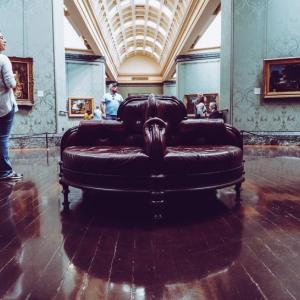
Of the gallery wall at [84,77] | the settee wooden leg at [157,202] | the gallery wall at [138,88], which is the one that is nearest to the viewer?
the settee wooden leg at [157,202]

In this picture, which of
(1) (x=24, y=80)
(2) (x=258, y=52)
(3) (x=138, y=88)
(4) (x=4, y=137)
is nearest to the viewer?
(4) (x=4, y=137)

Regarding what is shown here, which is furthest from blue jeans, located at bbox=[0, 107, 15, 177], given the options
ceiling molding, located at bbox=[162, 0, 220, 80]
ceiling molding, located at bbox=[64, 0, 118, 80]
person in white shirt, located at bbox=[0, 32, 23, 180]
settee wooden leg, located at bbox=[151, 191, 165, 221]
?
ceiling molding, located at bbox=[162, 0, 220, 80]

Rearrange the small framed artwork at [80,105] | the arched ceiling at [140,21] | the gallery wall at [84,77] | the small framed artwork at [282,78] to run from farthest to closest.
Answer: the small framed artwork at [80,105], the gallery wall at [84,77], the arched ceiling at [140,21], the small framed artwork at [282,78]

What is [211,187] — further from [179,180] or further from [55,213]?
[55,213]

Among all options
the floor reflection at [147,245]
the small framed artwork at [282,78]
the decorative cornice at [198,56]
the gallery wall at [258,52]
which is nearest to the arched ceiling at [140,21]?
the decorative cornice at [198,56]

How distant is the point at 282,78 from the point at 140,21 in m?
15.3

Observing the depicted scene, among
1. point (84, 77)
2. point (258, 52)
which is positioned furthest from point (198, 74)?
point (258, 52)

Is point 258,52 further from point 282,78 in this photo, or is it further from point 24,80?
point 24,80

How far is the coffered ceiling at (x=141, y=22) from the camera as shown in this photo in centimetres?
1224

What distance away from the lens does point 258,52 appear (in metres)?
9.41

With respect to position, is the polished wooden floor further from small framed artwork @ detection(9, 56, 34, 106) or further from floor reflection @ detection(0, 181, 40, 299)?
small framed artwork @ detection(9, 56, 34, 106)

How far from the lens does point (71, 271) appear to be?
1697 mm

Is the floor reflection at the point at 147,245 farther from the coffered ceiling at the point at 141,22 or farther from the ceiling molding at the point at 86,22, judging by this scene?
the ceiling molding at the point at 86,22

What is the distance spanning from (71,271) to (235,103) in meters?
8.64
